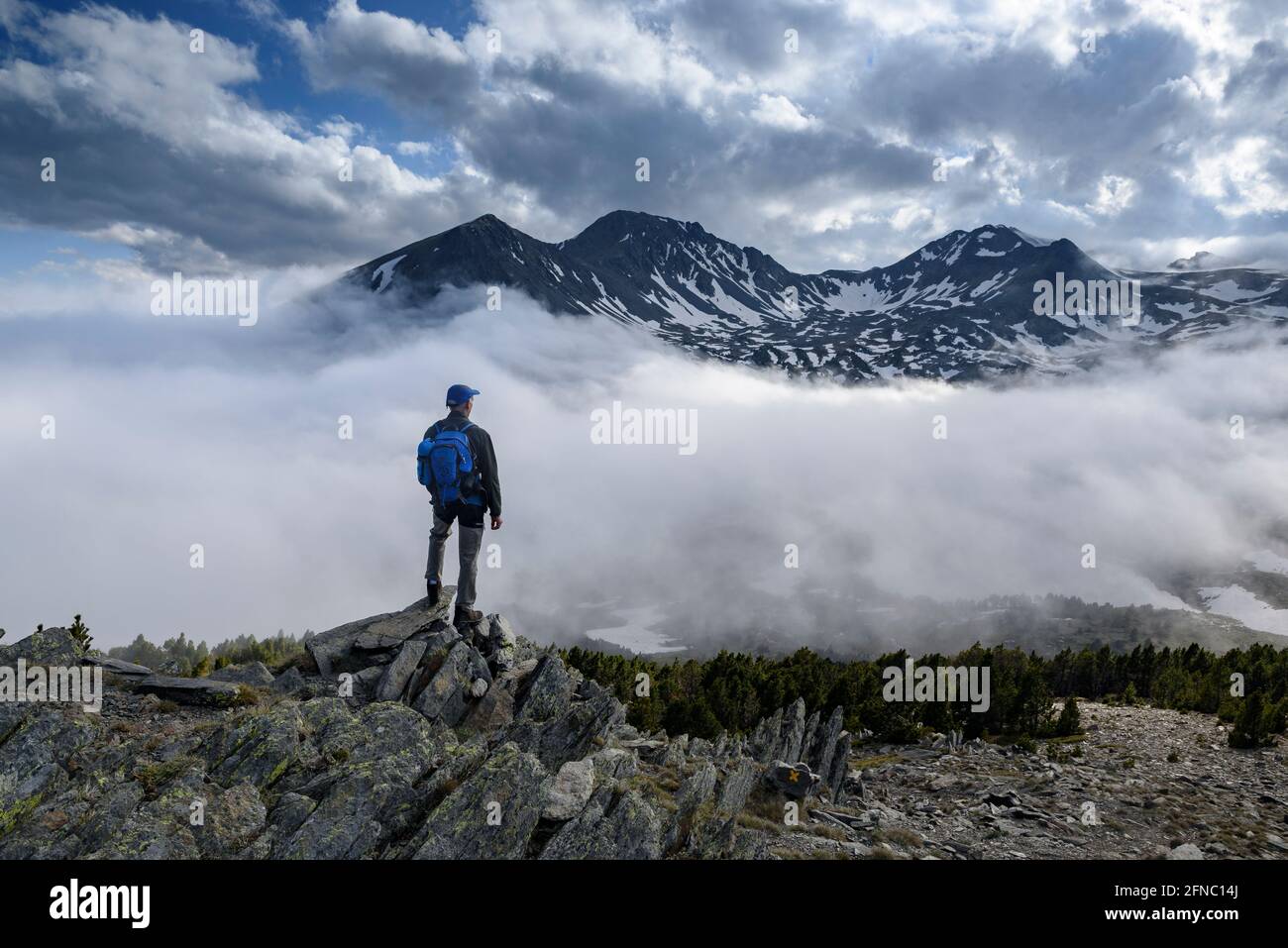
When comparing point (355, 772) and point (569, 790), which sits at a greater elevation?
point (355, 772)

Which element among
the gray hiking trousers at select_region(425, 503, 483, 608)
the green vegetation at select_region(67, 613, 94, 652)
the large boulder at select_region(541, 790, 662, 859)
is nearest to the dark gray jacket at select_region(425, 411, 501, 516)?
the gray hiking trousers at select_region(425, 503, 483, 608)

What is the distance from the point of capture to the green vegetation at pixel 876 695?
136ft

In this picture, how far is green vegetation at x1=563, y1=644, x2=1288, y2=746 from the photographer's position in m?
41.5

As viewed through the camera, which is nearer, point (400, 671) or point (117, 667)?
point (117, 667)

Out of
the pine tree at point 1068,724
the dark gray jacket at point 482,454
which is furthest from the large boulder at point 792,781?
the pine tree at point 1068,724

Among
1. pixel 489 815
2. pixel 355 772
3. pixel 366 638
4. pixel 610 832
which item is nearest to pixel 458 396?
pixel 366 638

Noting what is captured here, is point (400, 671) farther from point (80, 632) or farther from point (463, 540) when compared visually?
point (80, 632)

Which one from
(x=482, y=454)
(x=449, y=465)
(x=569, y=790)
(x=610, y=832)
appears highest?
(x=482, y=454)

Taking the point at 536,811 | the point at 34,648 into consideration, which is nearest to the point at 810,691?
the point at 536,811

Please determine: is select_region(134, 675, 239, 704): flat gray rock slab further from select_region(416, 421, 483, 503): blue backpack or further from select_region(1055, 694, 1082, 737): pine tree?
select_region(1055, 694, 1082, 737): pine tree

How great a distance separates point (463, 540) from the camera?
17469 millimetres

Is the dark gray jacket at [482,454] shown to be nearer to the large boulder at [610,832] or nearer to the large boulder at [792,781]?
the large boulder at [610,832]

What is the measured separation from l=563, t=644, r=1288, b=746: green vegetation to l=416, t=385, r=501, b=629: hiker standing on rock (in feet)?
59.5

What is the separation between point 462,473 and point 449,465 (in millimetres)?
387
